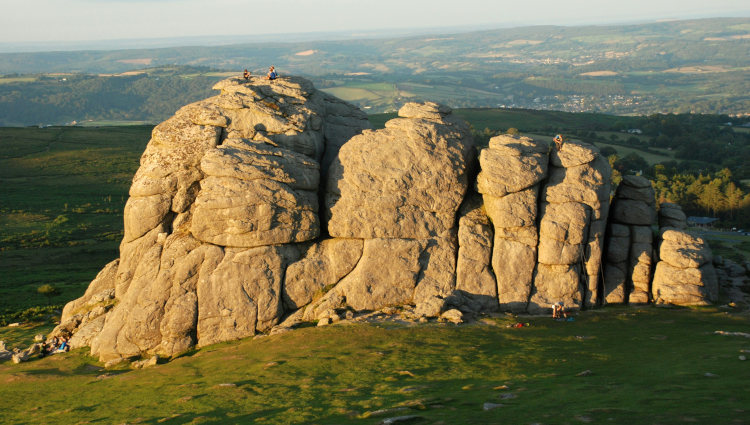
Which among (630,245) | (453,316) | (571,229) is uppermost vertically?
(571,229)

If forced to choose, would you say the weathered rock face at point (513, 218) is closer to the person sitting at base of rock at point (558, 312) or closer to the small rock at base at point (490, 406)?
the person sitting at base of rock at point (558, 312)

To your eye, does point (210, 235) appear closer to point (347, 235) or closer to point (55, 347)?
point (347, 235)

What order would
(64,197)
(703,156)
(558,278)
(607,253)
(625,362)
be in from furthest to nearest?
(703,156)
(64,197)
(607,253)
(558,278)
(625,362)

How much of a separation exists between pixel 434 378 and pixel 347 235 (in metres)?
16.7

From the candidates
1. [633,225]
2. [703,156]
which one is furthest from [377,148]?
[703,156]

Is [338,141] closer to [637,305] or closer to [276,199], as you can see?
[276,199]

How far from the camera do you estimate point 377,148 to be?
43750 mm

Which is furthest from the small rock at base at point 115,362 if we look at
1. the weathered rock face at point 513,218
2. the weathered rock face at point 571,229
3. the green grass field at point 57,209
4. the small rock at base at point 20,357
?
the weathered rock face at point 571,229

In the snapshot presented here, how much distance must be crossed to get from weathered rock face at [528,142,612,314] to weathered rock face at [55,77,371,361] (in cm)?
1585

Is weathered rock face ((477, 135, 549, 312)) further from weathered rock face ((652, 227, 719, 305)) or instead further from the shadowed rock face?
weathered rock face ((652, 227, 719, 305))

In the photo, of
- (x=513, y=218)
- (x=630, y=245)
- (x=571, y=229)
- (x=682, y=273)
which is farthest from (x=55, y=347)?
(x=682, y=273)

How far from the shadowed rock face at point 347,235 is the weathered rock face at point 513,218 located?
0.12 m

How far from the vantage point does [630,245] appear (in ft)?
150

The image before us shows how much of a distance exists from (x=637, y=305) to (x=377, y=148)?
83.4 ft
